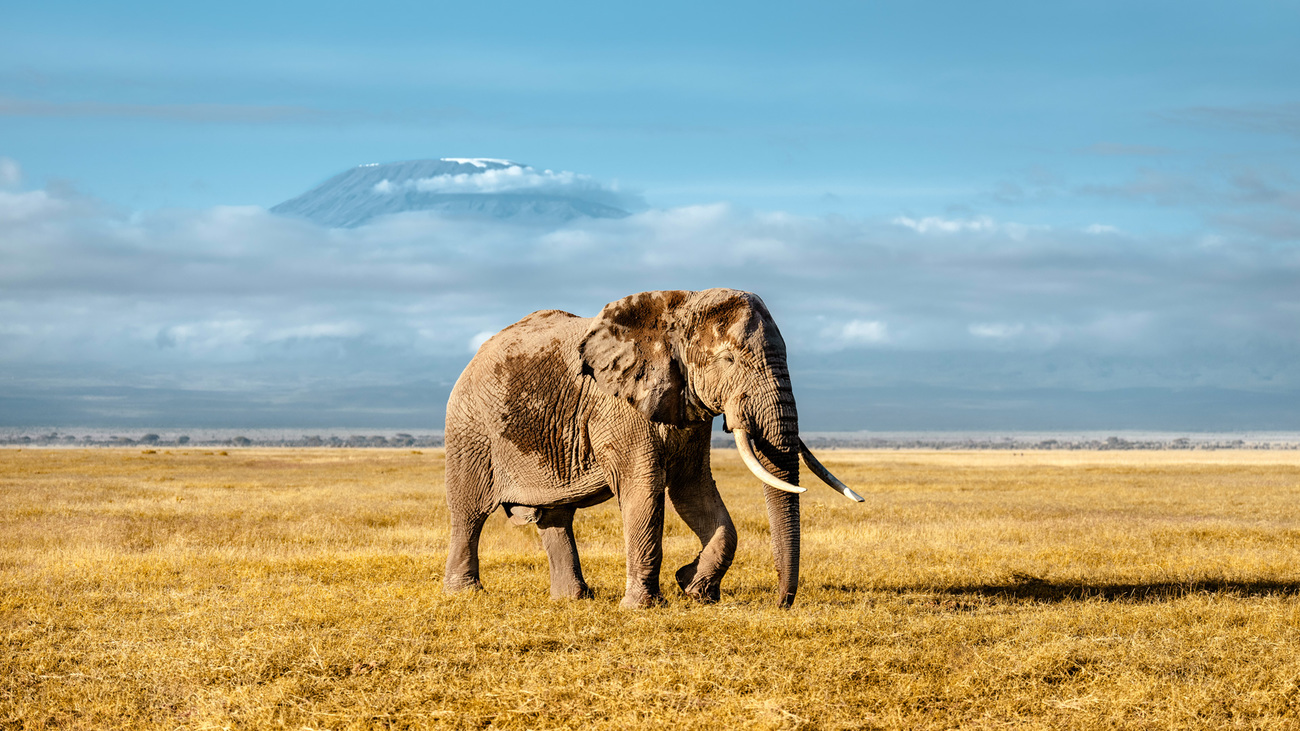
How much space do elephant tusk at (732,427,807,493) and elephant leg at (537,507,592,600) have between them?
3096mm

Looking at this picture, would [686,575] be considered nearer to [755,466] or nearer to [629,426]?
[629,426]

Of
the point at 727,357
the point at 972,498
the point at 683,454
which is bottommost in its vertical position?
the point at 972,498

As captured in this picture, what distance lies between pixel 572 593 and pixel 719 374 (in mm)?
3678

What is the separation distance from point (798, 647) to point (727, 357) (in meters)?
3.13

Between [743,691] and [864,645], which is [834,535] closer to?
[864,645]

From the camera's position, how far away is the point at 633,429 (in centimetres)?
1188

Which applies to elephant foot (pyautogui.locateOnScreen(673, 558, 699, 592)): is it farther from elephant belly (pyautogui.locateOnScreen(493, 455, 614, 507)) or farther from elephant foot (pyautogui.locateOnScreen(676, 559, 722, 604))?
elephant belly (pyautogui.locateOnScreen(493, 455, 614, 507))

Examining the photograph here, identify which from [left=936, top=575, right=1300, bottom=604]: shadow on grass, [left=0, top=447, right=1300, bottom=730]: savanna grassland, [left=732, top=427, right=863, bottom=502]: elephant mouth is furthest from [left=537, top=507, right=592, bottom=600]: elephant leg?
[left=936, top=575, right=1300, bottom=604]: shadow on grass

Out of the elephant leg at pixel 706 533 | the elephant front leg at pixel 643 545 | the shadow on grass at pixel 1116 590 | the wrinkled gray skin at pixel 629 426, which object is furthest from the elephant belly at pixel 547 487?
the shadow on grass at pixel 1116 590

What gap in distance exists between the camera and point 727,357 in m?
11.2

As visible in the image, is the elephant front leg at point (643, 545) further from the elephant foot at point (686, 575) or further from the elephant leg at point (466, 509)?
the elephant leg at point (466, 509)

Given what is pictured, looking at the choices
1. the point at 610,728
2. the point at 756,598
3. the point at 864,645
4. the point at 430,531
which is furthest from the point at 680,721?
the point at 430,531

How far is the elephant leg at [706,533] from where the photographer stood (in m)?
12.3

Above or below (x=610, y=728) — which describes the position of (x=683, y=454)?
above
